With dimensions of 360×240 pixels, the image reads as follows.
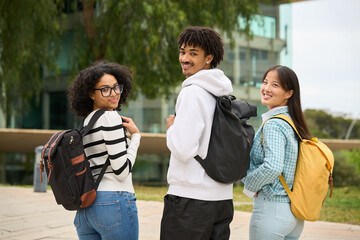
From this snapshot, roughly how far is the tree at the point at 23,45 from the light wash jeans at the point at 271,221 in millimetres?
9174

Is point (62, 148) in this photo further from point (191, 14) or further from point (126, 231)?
point (191, 14)

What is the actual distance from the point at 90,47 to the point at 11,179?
949cm

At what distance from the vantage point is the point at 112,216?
2453mm

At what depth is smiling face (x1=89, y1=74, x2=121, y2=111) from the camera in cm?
265

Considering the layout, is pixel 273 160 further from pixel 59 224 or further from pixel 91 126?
pixel 59 224

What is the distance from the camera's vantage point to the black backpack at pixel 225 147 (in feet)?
7.47

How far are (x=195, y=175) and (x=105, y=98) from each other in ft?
2.28

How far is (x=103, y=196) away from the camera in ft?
8.12

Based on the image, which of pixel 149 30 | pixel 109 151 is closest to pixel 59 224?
pixel 109 151

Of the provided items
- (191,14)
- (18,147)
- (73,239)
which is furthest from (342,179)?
(18,147)

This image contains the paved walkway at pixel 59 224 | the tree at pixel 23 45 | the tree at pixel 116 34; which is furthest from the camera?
the tree at pixel 116 34

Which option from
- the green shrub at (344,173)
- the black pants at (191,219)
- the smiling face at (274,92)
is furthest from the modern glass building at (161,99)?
the black pants at (191,219)

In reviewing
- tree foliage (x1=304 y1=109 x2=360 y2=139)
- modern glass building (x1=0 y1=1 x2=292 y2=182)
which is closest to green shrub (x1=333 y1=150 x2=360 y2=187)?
modern glass building (x1=0 y1=1 x2=292 y2=182)

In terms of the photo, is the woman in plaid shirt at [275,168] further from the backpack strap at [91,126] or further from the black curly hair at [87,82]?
the black curly hair at [87,82]
